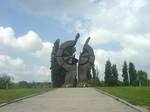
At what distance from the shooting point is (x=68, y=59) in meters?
80.6

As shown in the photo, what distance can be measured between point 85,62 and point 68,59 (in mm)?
3497

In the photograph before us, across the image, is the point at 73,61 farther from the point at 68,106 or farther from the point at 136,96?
the point at 68,106

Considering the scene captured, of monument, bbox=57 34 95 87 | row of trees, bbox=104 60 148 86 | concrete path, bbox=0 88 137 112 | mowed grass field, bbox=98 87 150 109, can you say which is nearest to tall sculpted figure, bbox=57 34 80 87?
monument, bbox=57 34 95 87

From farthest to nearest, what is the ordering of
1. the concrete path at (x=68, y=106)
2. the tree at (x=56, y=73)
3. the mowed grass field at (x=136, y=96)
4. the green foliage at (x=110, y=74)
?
the green foliage at (x=110, y=74), the tree at (x=56, y=73), the mowed grass field at (x=136, y=96), the concrete path at (x=68, y=106)

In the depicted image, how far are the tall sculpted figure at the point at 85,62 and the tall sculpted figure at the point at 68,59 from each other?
48.0 inches

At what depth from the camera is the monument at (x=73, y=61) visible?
8019 centimetres

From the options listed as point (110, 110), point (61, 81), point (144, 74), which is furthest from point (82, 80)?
point (144, 74)

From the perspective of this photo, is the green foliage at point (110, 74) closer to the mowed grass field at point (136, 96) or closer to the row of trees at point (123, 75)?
the row of trees at point (123, 75)

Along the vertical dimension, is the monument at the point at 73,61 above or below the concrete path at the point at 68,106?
above

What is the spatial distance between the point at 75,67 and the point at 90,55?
4072 mm

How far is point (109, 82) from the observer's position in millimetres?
111562

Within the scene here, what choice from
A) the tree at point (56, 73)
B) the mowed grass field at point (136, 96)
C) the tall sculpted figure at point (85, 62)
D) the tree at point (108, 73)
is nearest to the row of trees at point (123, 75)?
the tree at point (108, 73)

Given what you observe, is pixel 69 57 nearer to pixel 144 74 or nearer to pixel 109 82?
pixel 109 82

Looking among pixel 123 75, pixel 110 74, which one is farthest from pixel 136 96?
pixel 123 75
